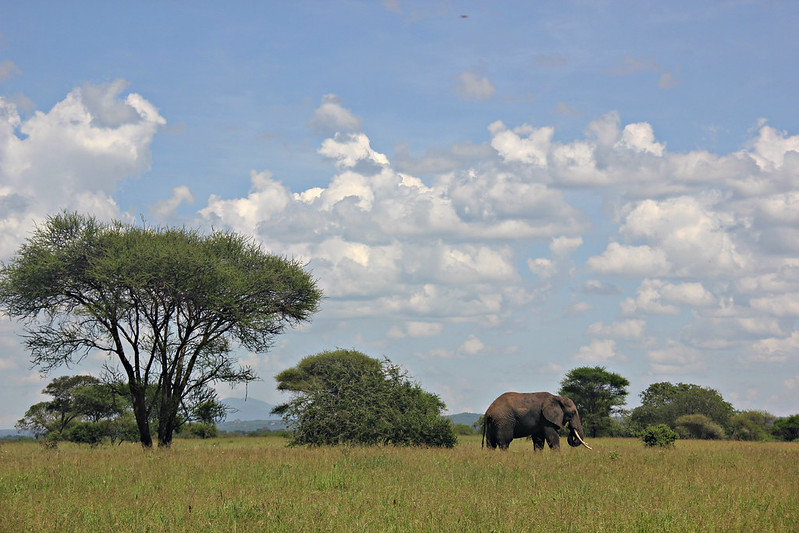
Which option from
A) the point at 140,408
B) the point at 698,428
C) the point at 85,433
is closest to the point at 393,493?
the point at 140,408

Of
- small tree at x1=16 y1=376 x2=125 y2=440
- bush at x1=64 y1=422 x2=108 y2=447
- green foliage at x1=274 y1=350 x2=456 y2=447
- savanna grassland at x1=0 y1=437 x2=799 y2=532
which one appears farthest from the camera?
small tree at x1=16 y1=376 x2=125 y2=440

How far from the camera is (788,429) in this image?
57.4 metres

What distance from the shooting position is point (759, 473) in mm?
16453

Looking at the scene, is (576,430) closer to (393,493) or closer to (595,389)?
(393,493)

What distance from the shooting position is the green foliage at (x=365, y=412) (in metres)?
24.1

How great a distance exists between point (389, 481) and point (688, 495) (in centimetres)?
551

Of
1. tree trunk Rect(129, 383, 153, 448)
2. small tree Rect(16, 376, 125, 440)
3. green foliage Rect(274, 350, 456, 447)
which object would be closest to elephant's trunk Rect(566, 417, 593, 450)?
green foliage Rect(274, 350, 456, 447)

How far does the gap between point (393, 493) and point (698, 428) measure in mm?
42310

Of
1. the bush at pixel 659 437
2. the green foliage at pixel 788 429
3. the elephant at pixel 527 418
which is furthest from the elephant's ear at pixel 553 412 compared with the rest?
the green foliage at pixel 788 429

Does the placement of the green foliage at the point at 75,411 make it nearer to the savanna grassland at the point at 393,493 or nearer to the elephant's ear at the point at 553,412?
the savanna grassland at the point at 393,493

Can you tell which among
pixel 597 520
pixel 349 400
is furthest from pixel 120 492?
pixel 349 400

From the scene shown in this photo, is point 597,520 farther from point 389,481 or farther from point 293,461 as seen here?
point 293,461

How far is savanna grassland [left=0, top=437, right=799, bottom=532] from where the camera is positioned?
10180mm

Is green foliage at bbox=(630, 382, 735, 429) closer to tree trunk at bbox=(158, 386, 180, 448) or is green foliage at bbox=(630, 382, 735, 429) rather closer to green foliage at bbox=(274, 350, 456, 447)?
green foliage at bbox=(274, 350, 456, 447)
